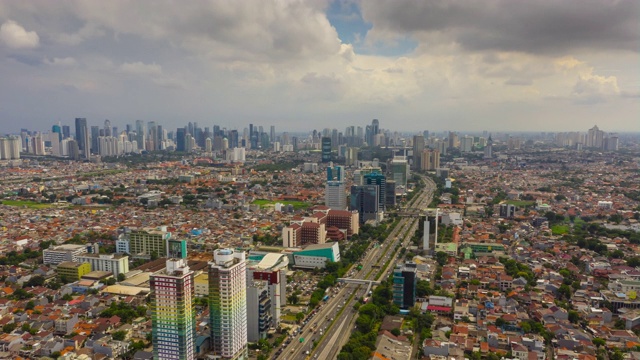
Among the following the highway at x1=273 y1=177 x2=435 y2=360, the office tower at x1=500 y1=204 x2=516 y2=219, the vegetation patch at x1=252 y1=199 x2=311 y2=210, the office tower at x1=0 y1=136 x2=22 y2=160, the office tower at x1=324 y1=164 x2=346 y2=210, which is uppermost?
the office tower at x1=0 y1=136 x2=22 y2=160

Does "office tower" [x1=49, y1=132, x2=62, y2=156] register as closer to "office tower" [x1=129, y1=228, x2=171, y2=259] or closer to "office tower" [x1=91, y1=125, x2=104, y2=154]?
"office tower" [x1=91, y1=125, x2=104, y2=154]

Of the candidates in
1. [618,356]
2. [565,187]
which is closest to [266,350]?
[618,356]

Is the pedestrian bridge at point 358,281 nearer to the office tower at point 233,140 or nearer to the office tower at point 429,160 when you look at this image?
the office tower at point 429,160

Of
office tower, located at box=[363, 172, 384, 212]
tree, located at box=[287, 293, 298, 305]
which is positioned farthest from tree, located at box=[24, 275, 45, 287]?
office tower, located at box=[363, 172, 384, 212]

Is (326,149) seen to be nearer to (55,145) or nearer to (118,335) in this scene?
(55,145)

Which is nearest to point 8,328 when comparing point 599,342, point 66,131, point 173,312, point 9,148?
point 173,312
